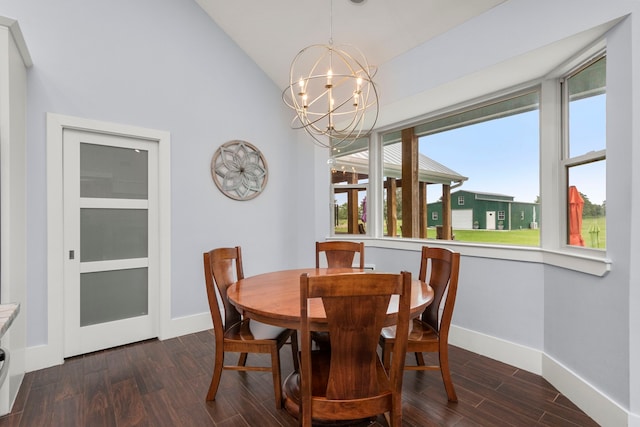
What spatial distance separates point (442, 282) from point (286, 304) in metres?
1.16

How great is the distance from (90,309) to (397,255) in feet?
10.3

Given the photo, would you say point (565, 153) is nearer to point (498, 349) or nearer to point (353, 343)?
point (498, 349)

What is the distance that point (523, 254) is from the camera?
2.51 metres

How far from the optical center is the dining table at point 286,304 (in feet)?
4.87

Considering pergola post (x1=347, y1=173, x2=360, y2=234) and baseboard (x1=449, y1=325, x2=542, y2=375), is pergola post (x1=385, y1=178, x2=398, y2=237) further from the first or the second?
baseboard (x1=449, y1=325, x2=542, y2=375)

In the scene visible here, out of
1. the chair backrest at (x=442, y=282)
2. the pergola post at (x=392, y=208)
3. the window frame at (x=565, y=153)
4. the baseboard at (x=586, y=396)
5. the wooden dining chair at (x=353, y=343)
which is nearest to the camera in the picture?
the wooden dining chair at (x=353, y=343)

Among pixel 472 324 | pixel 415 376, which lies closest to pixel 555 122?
pixel 472 324

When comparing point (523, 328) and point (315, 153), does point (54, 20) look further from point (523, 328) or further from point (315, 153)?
point (523, 328)

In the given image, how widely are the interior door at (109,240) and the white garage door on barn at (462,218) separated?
3.16m

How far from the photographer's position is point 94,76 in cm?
276

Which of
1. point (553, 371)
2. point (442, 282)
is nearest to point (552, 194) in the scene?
point (442, 282)

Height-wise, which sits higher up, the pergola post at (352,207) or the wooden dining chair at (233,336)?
the pergola post at (352,207)

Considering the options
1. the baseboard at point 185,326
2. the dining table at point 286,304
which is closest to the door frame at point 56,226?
the baseboard at point 185,326

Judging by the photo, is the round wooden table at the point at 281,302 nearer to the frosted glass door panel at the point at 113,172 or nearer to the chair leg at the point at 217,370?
the chair leg at the point at 217,370
